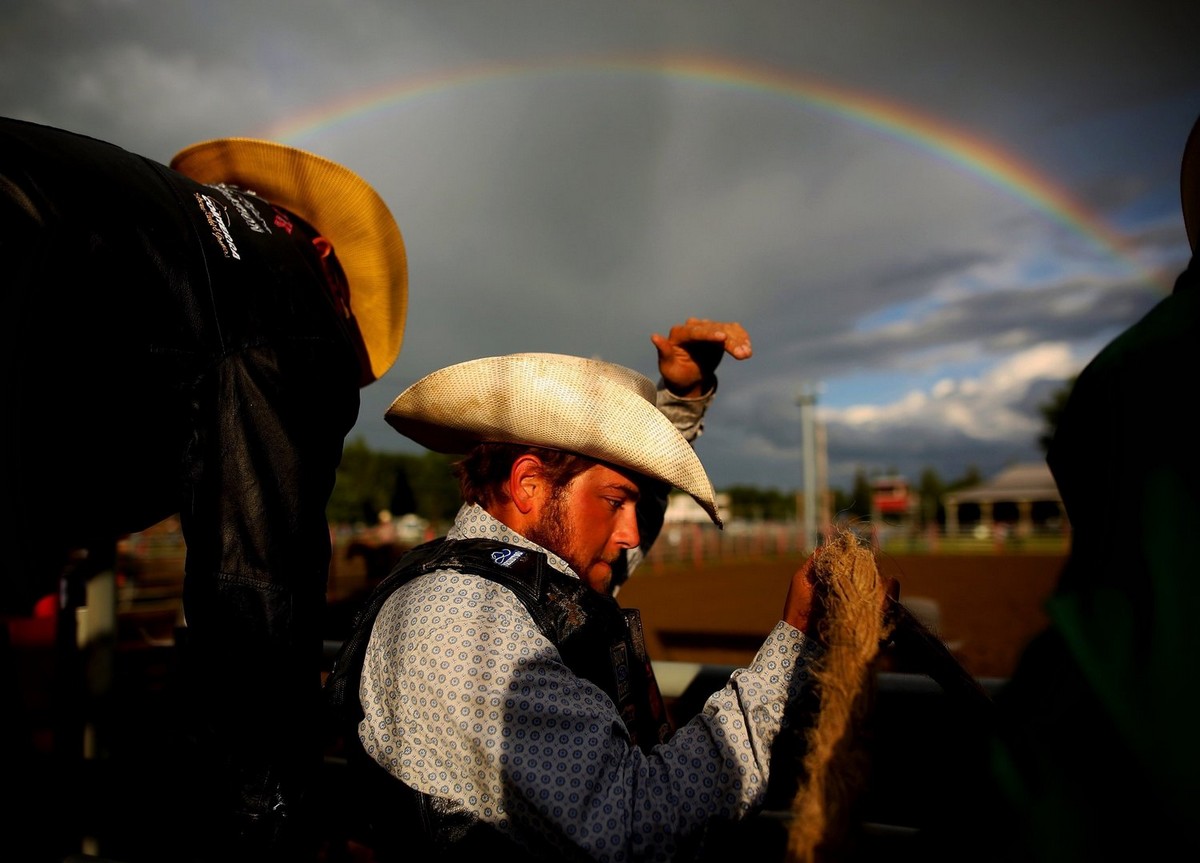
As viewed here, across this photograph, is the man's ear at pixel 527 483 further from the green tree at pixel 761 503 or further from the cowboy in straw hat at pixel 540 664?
the green tree at pixel 761 503

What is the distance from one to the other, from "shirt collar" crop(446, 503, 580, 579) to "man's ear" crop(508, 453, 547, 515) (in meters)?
0.07

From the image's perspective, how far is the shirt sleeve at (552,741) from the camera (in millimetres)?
1275

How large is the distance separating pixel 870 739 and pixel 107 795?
265cm

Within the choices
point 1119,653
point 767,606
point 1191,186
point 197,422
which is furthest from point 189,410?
point 767,606

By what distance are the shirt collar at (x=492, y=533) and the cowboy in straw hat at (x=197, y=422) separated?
12.0 inches

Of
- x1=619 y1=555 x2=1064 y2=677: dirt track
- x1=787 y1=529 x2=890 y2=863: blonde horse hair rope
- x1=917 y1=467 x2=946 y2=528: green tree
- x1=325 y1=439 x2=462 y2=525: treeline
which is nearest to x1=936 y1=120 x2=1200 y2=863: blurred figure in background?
x1=787 y1=529 x2=890 y2=863: blonde horse hair rope

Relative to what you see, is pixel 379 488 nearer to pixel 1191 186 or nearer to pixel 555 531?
pixel 555 531

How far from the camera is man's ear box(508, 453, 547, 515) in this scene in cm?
186

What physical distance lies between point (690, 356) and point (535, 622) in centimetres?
122

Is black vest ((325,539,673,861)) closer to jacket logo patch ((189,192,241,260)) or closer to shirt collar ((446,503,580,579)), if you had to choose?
shirt collar ((446,503,580,579))

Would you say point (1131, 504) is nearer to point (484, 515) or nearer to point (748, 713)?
point (748, 713)

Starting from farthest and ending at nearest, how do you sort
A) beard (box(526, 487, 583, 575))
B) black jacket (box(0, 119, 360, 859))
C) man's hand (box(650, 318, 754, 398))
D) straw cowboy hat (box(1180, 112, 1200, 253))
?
1. man's hand (box(650, 318, 754, 398))
2. beard (box(526, 487, 583, 575))
3. straw cowboy hat (box(1180, 112, 1200, 253))
4. black jacket (box(0, 119, 360, 859))

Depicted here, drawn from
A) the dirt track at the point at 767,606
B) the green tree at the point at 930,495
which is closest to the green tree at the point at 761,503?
the green tree at the point at 930,495

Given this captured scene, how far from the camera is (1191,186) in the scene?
161 centimetres
